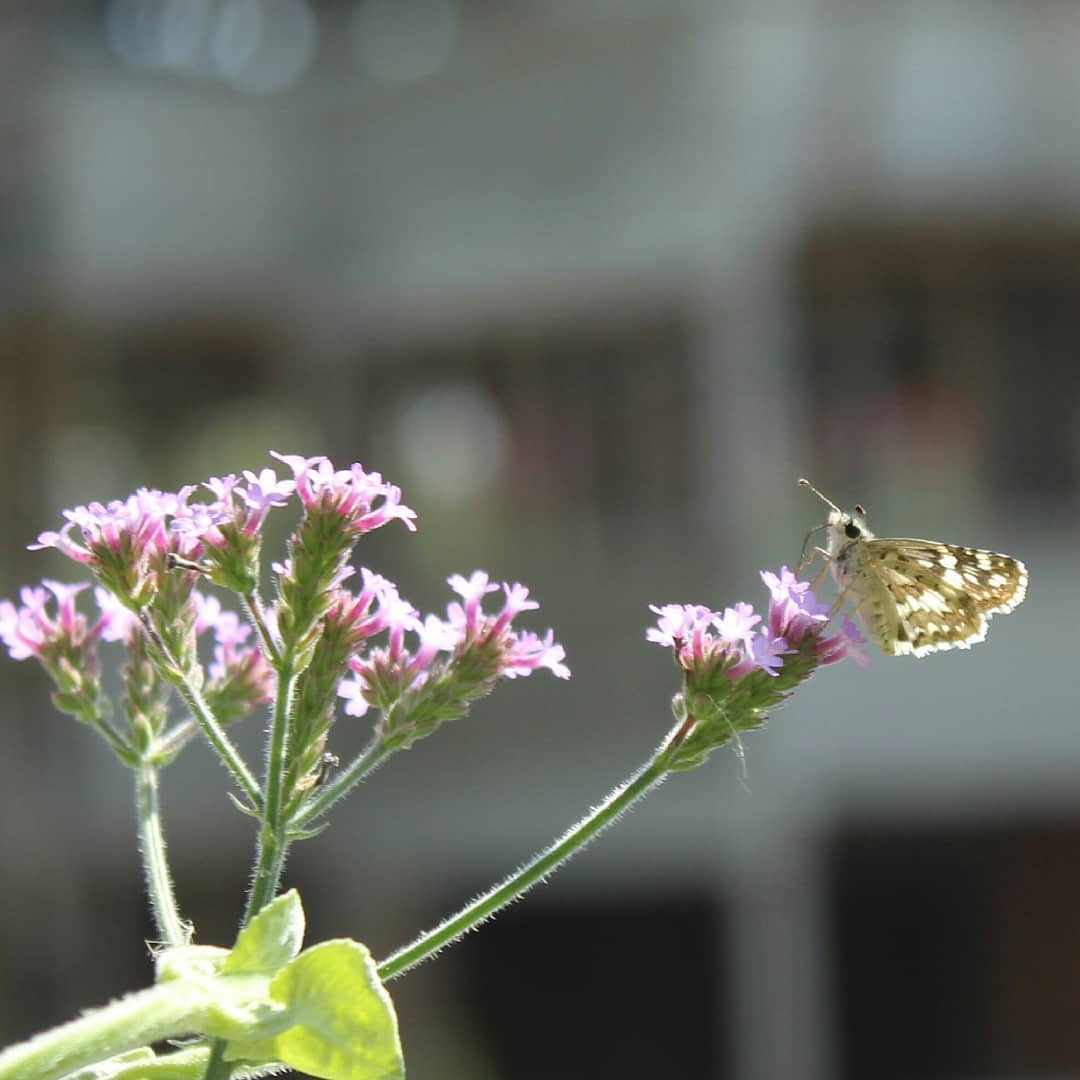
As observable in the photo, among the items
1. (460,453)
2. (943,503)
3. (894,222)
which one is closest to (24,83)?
(460,453)

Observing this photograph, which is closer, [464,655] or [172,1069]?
[172,1069]

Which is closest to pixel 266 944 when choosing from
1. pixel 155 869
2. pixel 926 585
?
pixel 155 869

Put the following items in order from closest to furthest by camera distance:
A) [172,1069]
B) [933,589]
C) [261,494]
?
[172,1069] < [261,494] < [933,589]

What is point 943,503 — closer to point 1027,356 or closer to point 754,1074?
point 1027,356

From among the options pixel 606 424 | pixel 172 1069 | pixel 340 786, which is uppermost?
pixel 340 786

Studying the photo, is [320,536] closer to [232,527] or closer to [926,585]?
[232,527]

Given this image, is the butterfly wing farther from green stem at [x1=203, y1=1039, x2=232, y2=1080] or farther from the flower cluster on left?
green stem at [x1=203, y1=1039, x2=232, y2=1080]

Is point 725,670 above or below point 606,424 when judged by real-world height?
above
